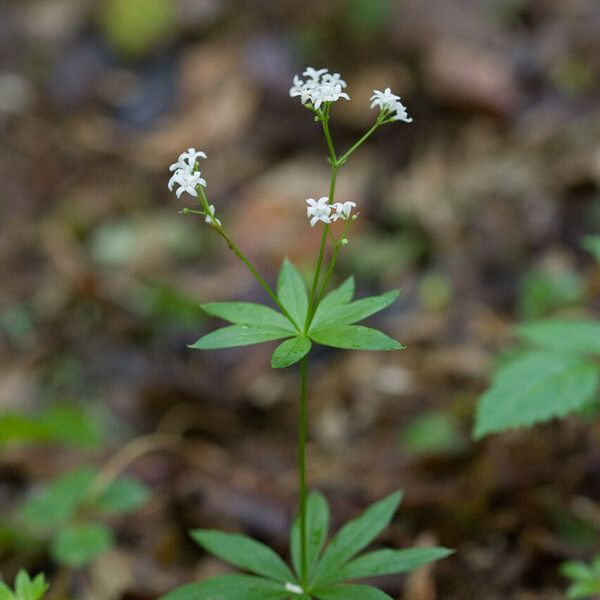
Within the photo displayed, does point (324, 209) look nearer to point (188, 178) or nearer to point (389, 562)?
point (188, 178)

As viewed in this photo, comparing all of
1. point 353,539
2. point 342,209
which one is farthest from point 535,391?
point 342,209

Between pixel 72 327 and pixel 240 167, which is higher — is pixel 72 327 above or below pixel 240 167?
below

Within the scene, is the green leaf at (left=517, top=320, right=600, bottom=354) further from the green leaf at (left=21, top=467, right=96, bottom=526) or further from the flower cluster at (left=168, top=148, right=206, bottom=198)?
the green leaf at (left=21, top=467, right=96, bottom=526)

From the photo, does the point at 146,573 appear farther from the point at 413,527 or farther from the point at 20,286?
the point at 20,286

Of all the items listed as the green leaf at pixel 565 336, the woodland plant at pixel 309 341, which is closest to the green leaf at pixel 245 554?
the woodland plant at pixel 309 341

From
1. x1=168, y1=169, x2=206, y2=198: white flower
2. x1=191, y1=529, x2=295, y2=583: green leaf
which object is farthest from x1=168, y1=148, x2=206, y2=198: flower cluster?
x1=191, y1=529, x2=295, y2=583: green leaf

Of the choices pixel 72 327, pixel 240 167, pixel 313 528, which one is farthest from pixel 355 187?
pixel 313 528

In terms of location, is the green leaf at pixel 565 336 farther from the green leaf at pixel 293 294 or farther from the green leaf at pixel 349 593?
the green leaf at pixel 349 593
